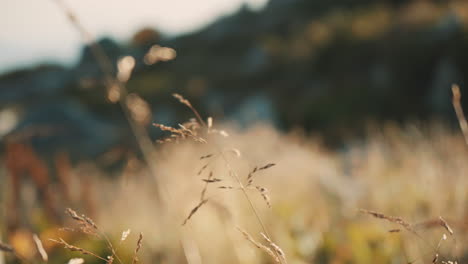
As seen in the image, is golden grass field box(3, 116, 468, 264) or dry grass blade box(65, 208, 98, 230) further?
golden grass field box(3, 116, 468, 264)

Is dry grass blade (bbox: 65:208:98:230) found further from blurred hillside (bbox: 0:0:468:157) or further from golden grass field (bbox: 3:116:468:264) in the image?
blurred hillside (bbox: 0:0:468:157)

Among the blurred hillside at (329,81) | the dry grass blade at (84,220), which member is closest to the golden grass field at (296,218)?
the dry grass blade at (84,220)

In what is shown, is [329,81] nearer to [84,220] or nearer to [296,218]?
[296,218]

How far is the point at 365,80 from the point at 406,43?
160 cm

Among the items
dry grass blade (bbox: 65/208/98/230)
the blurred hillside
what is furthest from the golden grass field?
the blurred hillside

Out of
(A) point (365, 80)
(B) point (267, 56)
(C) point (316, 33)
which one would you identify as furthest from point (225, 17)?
(A) point (365, 80)

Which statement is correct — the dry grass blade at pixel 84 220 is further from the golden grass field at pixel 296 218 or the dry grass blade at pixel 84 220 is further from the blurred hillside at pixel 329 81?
the blurred hillside at pixel 329 81

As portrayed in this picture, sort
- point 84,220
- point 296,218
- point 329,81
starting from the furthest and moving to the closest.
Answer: point 329,81 < point 296,218 < point 84,220

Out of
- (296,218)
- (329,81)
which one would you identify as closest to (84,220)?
(296,218)

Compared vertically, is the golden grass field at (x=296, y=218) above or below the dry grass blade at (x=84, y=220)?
below

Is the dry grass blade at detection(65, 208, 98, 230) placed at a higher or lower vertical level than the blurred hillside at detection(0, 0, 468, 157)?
higher

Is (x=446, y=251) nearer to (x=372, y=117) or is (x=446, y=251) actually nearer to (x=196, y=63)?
(x=372, y=117)

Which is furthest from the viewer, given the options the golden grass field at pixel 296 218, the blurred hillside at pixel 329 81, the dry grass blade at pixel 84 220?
the blurred hillside at pixel 329 81

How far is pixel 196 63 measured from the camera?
1075 inches
